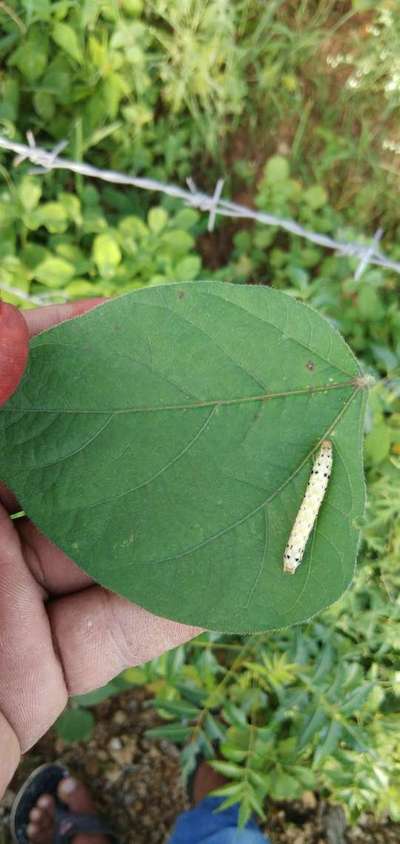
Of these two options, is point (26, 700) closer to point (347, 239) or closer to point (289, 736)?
point (289, 736)

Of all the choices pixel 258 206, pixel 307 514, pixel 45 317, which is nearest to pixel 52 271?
pixel 45 317

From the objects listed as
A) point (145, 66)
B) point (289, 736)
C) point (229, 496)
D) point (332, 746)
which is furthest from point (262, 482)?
point (145, 66)

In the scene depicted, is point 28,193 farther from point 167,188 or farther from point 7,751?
point 7,751

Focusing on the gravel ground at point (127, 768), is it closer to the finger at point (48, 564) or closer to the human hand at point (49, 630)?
the human hand at point (49, 630)

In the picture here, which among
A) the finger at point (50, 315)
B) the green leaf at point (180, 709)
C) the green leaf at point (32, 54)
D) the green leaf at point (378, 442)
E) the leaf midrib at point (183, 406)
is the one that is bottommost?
the green leaf at point (180, 709)

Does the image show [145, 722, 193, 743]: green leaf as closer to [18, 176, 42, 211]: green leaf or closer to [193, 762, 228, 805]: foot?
[193, 762, 228, 805]: foot

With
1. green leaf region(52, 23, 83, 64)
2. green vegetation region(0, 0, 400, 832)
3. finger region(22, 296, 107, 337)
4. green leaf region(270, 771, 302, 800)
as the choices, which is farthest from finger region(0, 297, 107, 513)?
green leaf region(52, 23, 83, 64)

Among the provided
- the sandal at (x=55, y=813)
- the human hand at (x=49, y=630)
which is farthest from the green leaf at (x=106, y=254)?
the sandal at (x=55, y=813)
